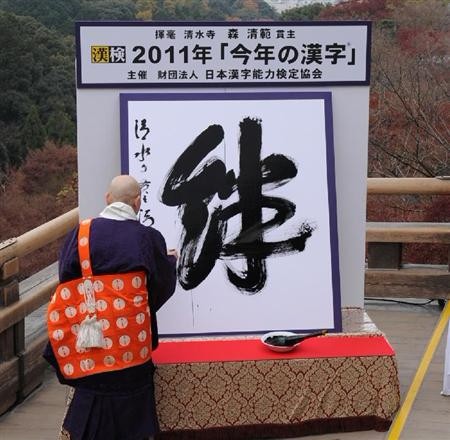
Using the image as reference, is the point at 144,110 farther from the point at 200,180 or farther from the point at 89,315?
the point at 89,315

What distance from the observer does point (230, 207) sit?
4.43 meters

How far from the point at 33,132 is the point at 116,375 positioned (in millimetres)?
27097

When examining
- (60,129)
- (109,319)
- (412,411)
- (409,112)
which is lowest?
(412,411)

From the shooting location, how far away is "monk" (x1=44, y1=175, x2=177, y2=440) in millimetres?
3322

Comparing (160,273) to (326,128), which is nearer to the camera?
(160,273)

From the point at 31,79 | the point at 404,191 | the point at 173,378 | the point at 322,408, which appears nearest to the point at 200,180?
the point at 173,378

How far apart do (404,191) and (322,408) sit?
8.87 feet

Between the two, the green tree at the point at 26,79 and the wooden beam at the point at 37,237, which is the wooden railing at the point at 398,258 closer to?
the wooden beam at the point at 37,237

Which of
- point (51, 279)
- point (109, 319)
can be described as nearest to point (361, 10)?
point (51, 279)

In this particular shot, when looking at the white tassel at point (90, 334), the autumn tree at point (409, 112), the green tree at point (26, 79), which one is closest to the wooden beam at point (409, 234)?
the white tassel at point (90, 334)

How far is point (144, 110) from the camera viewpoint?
440 centimetres

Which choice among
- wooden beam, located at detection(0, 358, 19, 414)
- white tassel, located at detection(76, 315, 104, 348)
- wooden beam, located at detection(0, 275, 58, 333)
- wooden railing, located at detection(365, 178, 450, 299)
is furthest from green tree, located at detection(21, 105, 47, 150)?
white tassel, located at detection(76, 315, 104, 348)

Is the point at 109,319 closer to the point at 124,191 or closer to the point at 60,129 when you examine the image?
the point at 124,191

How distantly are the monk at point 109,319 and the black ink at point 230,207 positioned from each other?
2.95 feet
